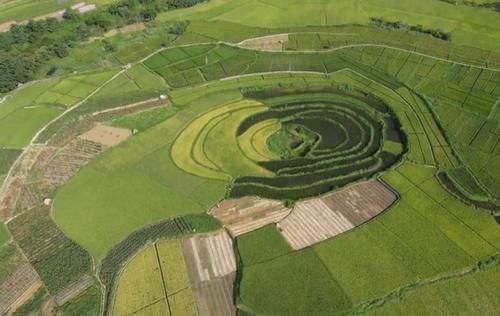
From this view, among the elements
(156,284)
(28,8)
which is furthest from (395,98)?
(28,8)

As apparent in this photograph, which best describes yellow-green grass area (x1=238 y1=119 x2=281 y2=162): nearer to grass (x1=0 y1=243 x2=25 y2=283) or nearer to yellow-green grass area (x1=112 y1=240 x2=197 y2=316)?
yellow-green grass area (x1=112 y1=240 x2=197 y2=316)

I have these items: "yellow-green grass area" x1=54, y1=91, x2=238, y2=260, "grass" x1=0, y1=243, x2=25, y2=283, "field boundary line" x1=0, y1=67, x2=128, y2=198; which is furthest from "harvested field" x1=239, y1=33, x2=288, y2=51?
"grass" x1=0, y1=243, x2=25, y2=283

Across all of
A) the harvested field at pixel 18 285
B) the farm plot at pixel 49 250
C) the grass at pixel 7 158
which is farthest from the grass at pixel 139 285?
the grass at pixel 7 158

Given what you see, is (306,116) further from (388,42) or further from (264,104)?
(388,42)

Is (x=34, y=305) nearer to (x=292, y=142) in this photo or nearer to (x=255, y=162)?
(x=255, y=162)

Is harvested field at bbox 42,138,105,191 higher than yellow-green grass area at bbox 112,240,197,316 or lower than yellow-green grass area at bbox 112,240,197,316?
higher

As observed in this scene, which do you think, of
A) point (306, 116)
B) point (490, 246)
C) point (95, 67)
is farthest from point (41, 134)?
point (490, 246)
